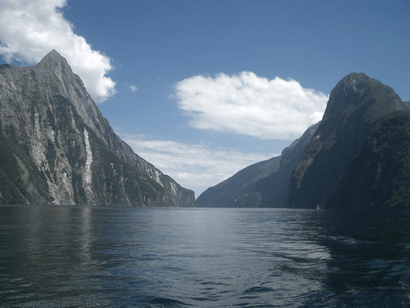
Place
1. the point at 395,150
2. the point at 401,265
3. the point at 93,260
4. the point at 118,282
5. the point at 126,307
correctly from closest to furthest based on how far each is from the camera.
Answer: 1. the point at 126,307
2. the point at 118,282
3. the point at 401,265
4. the point at 93,260
5. the point at 395,150

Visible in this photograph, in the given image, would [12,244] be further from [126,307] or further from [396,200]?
[396,200]

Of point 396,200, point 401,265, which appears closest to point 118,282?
point 401,265

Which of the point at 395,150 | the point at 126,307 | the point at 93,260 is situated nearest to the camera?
the point at 126,307

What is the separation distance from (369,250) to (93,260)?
75.8 ft

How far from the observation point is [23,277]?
1622cm

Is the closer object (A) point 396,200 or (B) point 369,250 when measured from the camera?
(B) point 369,250

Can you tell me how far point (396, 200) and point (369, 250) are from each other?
17312 cm

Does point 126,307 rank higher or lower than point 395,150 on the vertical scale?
lower

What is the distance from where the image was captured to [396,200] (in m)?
172

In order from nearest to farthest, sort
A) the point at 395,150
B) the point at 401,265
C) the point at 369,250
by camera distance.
Answer: the point at 401,265 → the point at 369,250 → the point at 395,150

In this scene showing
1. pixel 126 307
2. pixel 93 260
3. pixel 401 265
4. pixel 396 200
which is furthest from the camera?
pixel 396 200

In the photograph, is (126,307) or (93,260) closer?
(126,307)

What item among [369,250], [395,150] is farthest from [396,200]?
[369,250]

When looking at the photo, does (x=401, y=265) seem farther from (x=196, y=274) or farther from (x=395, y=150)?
(x=395, y=150)
